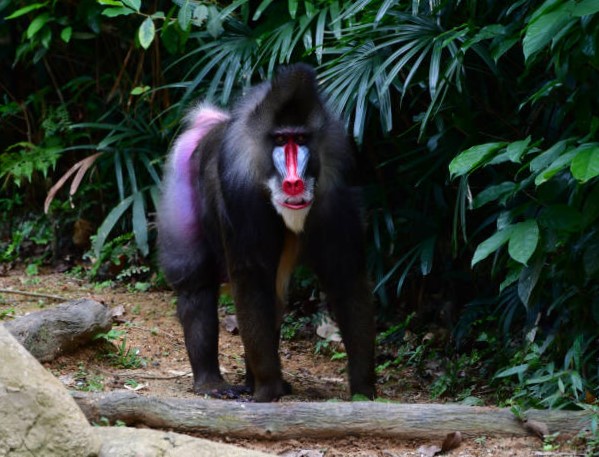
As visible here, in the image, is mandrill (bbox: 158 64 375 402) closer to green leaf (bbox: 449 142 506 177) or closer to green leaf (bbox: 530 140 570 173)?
green leaf (bbox: 449 142 506 177)

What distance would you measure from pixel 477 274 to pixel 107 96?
3.40 m

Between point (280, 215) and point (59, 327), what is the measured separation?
1262mm

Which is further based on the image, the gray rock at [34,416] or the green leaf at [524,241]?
the green leaf at [524,241]

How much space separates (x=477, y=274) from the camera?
18.9 feet

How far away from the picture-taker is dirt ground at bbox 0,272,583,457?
3.59 meters

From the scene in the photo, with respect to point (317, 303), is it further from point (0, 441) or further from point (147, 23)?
point (0, 441)

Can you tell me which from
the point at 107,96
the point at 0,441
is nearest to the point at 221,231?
the point at 0,441

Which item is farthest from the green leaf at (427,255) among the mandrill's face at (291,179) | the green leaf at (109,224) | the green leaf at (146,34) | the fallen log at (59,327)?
the green leaf at (109,224)

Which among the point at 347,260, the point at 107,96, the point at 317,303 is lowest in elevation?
the point at 317,303

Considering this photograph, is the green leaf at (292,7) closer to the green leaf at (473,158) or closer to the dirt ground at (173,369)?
the dirt ground at (173,369)

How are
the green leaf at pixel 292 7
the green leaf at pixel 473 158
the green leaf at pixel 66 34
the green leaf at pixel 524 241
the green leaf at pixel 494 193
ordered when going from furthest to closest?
the green leaf at pixel 66 34 → the green leaf at pixel 292 7 → the green leaf at pixel 494 193 → the green leaf at pixel 473 158 → the green leaf at pixel 524 241

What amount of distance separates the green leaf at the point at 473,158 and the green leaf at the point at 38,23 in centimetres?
435

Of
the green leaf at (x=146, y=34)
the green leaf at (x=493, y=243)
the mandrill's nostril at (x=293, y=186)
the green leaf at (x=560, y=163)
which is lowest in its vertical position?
the green leaf at (x=493, y=243)

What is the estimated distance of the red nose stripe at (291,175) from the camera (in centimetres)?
412
